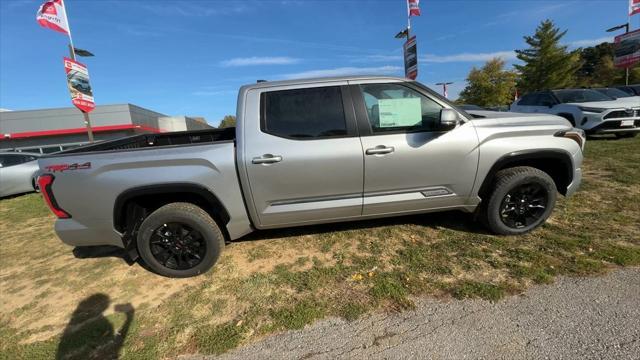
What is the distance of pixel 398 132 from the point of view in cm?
316

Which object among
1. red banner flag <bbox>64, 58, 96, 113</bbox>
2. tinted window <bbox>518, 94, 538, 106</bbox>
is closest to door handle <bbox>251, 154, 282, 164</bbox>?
red banner flag <bbox>64, 58, 96, 113</bbox>

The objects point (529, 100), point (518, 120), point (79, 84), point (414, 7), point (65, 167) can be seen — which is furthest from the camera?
point (414, 7)

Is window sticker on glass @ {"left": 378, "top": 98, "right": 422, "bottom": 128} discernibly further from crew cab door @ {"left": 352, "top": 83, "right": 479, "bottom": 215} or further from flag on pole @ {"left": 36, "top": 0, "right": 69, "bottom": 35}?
flag on pole @ {"left": 36, "top": 0, "right": 69, "bottom": 35}

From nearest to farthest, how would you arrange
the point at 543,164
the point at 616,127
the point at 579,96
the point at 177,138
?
the point at 543,164, the point at 177,138, the point at 616,127, the point at 579,96

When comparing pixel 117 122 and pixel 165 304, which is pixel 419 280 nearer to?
pixel 165 304

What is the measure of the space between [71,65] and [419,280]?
10.7m

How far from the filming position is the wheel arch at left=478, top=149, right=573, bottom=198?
3.32 m

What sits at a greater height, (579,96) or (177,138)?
(579,96)

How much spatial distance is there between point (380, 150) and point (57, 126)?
1419 inches

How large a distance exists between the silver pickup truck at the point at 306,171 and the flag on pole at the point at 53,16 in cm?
810

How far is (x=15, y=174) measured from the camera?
809cm

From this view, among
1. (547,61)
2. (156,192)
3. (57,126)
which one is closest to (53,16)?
(156,192)

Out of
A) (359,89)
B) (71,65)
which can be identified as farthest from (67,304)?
(71,65)

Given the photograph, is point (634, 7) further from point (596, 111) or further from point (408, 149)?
point (408, 149)
